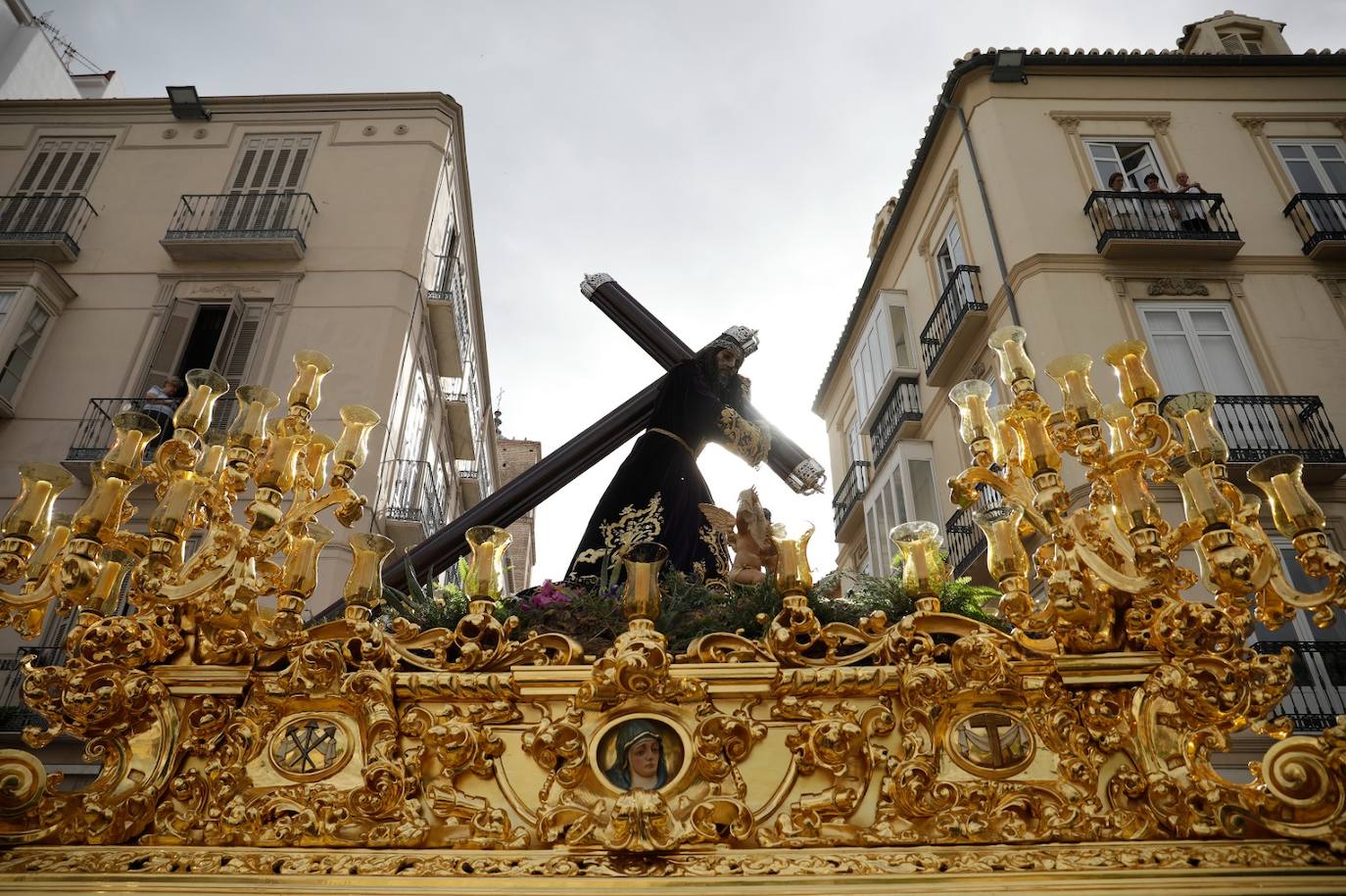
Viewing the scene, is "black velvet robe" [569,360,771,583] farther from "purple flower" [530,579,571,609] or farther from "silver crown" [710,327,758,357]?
"purple flower" [530,579,571,609]

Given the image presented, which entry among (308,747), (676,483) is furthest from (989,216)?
(308,747)

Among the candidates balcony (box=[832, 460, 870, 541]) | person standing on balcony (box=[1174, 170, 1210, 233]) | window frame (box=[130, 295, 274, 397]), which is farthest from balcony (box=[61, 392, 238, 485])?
person standing on balcony (box=[1174, 170, 1210, 233])

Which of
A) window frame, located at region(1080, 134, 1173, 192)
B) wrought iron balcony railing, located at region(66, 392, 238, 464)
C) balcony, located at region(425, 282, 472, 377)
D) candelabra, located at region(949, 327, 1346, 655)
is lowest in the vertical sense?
candelabra, located at region(949, 327, 1346, 655)

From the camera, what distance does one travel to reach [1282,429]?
31.3ft

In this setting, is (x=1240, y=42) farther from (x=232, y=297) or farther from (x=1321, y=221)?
(x=232, y=297)

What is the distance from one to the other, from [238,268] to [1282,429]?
13.4m

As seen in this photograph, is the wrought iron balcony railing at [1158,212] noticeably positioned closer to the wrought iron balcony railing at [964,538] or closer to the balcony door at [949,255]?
the balcony door at [949,255]

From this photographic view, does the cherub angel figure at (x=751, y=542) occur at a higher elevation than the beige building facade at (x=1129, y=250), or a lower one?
lower

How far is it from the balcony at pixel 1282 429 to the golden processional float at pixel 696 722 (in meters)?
7.60

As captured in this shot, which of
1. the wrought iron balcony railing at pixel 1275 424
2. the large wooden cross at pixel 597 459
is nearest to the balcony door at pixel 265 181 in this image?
the large wooden cross at pixel 597 459

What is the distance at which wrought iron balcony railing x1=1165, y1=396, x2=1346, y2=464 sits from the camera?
9367 millimetres

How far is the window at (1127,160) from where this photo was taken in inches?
476

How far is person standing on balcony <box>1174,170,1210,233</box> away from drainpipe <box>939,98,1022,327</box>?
2229mm

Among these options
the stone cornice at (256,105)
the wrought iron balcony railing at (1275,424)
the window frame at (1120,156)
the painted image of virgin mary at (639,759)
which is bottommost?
the painted image of virgin mary at (639,759)
